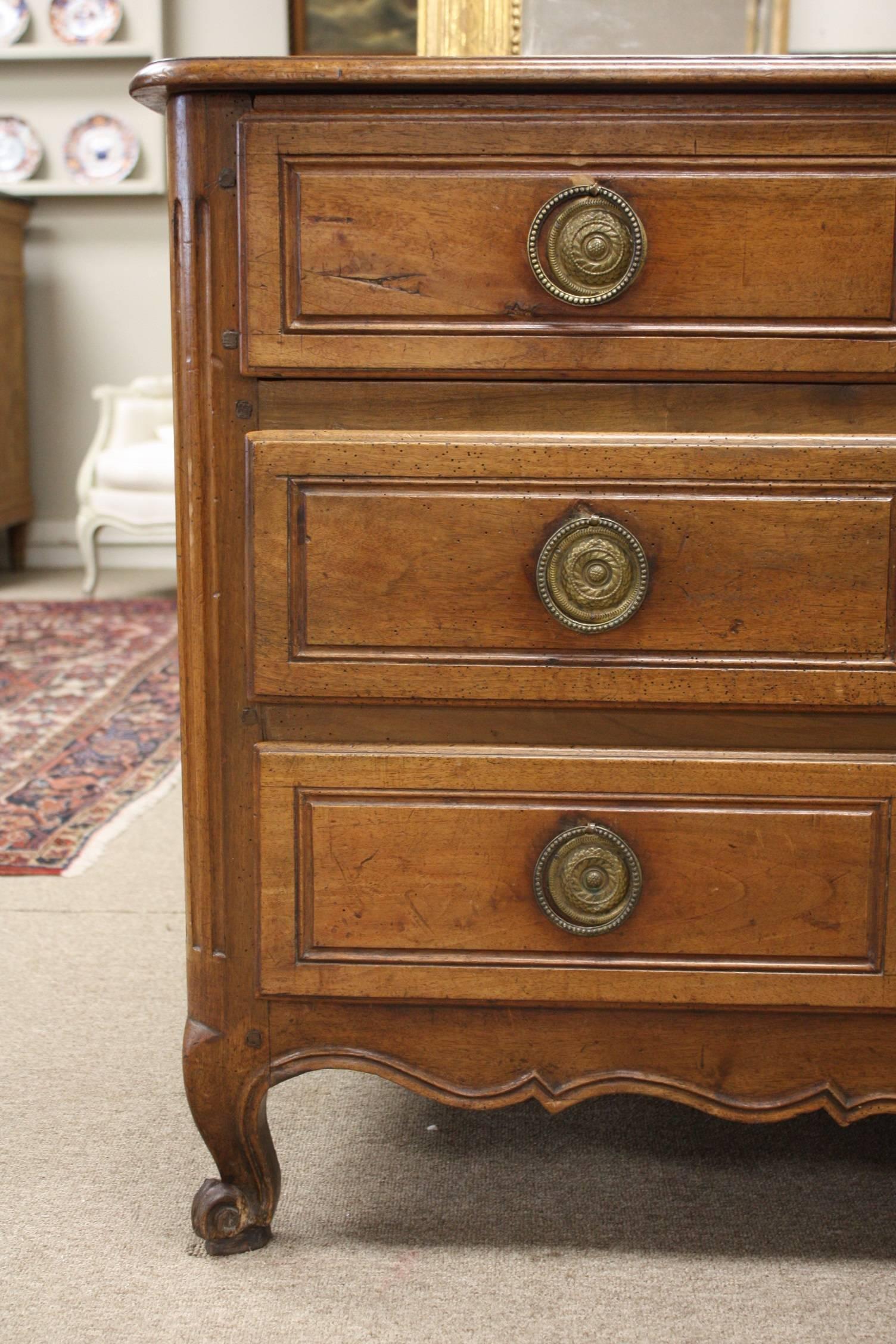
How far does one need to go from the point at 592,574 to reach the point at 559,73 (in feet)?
1.09

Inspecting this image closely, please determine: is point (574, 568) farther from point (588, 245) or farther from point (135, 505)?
point (135, 505)

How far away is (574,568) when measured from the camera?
91cm

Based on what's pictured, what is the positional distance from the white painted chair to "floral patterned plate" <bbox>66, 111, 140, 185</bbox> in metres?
0.86

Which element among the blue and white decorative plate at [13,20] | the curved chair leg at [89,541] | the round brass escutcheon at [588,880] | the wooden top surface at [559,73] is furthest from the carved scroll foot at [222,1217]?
the blue and white decorative plate at [13,20]

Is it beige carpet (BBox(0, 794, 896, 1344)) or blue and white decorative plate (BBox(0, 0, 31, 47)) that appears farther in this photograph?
blue and white decorative plate (BBox(0, 0, 31, 47))

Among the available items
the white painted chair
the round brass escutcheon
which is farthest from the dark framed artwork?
the round brass escutcheon

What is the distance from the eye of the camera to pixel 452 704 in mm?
938

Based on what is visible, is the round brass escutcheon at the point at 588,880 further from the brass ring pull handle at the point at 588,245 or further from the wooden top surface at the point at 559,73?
the wooden top surface at the point at 559,73

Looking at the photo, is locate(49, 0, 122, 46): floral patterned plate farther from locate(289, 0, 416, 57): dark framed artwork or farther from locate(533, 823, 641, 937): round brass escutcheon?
locate(533, 823, 641, 937): round brass escutcheon

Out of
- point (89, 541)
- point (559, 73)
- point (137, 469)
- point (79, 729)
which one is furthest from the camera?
point (89, 541)

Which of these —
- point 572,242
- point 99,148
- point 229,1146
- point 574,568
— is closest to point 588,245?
point 572,242

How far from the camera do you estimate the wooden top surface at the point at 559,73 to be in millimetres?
845

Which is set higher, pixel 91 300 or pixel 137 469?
pixel 91 300

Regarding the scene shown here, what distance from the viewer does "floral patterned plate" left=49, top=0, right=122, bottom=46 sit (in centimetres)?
463
